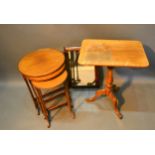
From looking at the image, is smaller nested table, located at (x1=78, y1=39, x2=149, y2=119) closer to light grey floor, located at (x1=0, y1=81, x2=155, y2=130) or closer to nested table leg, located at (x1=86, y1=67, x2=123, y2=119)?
nested table leg, located at (x1=86, y1=67, x2=123, y2=119)

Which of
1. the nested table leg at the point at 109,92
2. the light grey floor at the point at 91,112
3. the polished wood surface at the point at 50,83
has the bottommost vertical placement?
the light grey floor at the point at 91,112

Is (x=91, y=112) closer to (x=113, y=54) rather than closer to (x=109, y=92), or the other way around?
(x=109, y=92)

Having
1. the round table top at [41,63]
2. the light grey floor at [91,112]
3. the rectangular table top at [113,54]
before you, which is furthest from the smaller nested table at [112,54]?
the light grey floor at [91,112]

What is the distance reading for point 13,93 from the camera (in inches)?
88.2

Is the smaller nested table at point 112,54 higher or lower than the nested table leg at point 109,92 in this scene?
higher

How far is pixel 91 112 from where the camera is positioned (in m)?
1.93

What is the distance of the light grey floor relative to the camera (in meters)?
1.81

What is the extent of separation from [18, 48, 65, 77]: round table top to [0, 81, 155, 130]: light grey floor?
67 cm

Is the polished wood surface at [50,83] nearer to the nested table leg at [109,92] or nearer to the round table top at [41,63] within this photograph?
the round table top at [41,63]

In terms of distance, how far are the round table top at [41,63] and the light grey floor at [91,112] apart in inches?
26.5

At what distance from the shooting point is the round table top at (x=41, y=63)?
1441 millimetres

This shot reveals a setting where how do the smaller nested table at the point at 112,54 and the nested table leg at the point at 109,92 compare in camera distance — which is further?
the nested table leg at the point at 109,92
